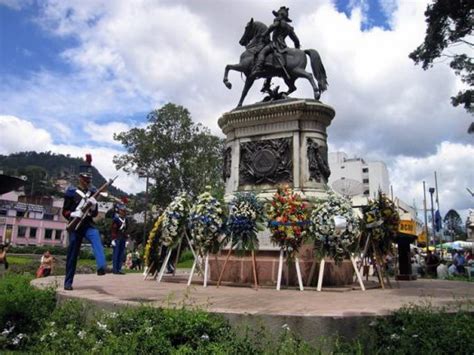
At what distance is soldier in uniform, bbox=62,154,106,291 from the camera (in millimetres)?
8539

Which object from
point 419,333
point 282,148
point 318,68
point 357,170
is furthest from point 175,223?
point 357,170

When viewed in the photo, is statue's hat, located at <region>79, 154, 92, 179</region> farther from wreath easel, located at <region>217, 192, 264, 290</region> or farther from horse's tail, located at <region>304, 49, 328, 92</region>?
horse's tail, located at <region>304, 49, 328, 92</region>

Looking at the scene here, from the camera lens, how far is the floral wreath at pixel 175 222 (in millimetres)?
11586

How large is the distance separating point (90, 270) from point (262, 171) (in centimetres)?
988

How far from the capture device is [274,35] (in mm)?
14469

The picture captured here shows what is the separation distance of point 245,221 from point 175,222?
7.53 ft

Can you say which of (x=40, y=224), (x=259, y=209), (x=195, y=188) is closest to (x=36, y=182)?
(x=40, y=224)

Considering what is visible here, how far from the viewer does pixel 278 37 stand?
14.4 meters

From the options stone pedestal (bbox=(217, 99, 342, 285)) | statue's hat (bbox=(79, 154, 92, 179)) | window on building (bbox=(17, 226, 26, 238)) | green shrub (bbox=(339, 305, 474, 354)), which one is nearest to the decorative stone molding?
stone pedestal (bbox=(217, 99, 342, 285))

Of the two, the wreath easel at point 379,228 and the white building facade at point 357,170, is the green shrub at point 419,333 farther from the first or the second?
the white building facade at point 357,170

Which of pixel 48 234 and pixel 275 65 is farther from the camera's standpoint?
pixel 48 234

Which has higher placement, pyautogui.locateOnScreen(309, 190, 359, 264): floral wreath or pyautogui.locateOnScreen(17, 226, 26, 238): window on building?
pyautogui.locateOnScreen(17, 226, 26, 238): window on building

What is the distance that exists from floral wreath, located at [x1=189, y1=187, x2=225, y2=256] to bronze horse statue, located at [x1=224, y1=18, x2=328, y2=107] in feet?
15.7

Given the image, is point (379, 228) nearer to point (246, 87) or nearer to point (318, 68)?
point (318, 68)
